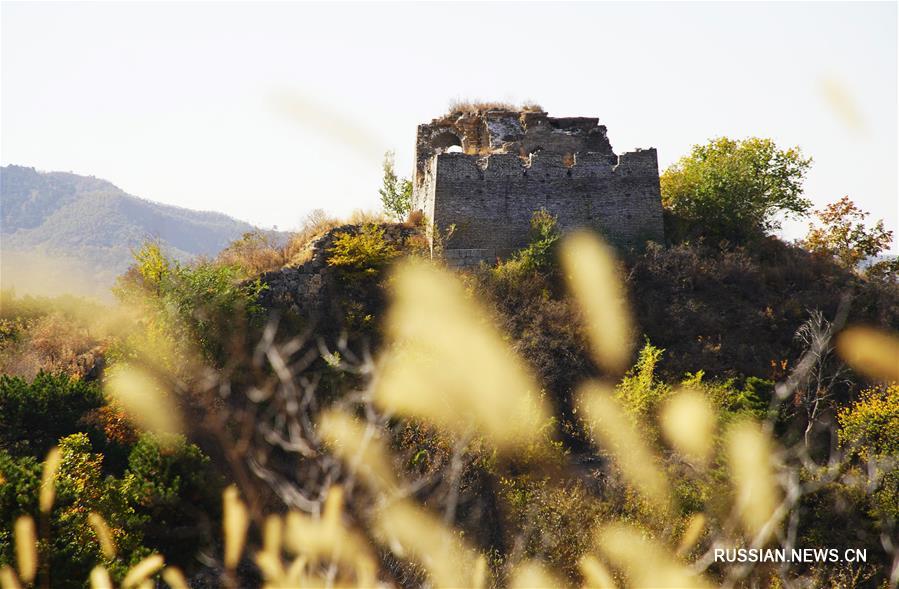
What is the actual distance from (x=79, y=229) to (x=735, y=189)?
4969 inches

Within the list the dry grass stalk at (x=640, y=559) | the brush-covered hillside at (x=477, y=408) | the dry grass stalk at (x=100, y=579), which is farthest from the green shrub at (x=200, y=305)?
the dry grass stalk at (x=640, y=559)

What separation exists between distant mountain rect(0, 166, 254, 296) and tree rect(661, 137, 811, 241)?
79.0 metres

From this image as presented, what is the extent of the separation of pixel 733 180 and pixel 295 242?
49.3 ft

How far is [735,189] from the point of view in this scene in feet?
74.8

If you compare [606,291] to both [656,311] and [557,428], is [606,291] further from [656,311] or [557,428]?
[557,428]

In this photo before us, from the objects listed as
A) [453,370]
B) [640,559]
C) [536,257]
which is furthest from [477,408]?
[536,257]

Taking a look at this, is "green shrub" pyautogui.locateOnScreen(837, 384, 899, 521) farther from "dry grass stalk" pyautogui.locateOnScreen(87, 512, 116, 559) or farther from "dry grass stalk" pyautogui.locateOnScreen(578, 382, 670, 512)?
"dry grass stalk" pyautogui.locateOnScreen(87, 512, 116, 559)

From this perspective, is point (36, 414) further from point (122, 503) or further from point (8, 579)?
point (8, 579)

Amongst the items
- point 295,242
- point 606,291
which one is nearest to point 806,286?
point 606,291

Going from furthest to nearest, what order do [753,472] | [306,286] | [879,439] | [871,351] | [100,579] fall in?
[306,286]
[871,351]
[879,439]
[753,472]
[100,579]

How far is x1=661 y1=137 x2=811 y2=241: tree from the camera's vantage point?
897 inches

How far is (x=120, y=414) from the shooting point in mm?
16594

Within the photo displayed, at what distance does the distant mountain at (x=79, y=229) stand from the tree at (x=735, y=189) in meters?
79.0

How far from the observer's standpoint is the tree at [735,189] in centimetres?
2278
